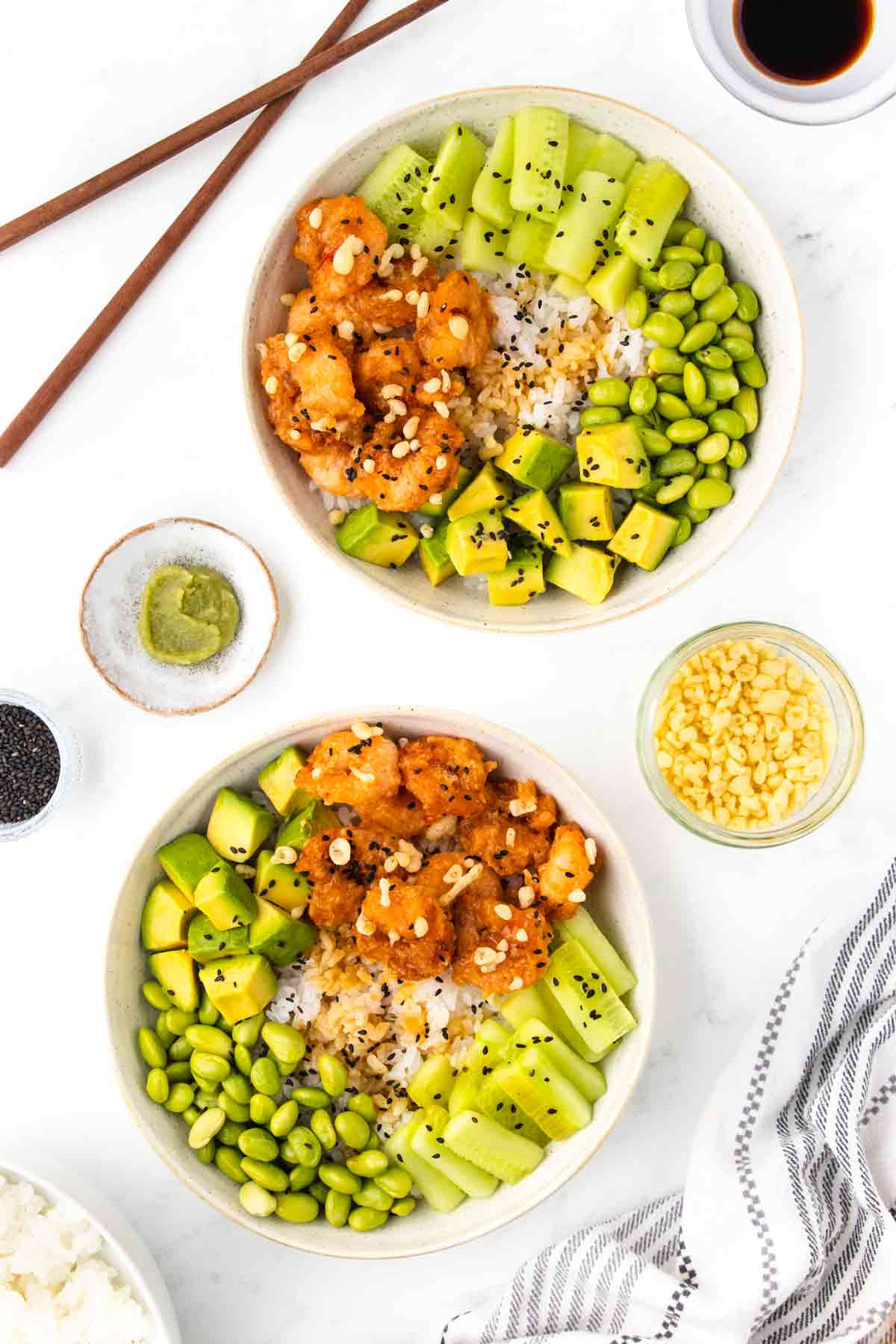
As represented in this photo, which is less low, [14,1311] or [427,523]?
[427,523]

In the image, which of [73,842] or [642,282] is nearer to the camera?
[642,282]

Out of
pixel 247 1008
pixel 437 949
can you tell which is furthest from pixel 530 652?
pixel 247 1008

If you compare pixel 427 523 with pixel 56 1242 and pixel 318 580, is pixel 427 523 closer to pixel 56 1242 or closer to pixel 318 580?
pixel 318 580

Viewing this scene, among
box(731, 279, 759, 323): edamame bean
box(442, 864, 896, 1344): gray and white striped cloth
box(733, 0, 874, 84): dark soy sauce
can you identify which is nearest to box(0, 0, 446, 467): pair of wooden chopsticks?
box(733, 0, 874, 84): dark soy sauce

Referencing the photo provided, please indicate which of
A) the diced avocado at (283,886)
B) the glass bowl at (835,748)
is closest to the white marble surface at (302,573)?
the glass bowl at (835,748)

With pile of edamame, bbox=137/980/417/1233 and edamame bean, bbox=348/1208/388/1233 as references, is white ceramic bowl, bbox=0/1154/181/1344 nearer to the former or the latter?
pile of edamame, bbox=137/980/417/1233

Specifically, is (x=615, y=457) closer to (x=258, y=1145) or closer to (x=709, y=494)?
(x=709, y=494)

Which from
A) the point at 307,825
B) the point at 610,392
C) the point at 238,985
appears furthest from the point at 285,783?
the point at 610,392
